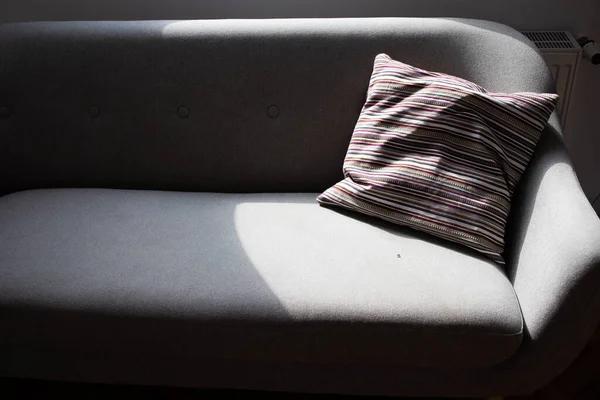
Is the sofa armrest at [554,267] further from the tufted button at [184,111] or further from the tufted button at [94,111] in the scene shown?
the tufted button at [94,111]

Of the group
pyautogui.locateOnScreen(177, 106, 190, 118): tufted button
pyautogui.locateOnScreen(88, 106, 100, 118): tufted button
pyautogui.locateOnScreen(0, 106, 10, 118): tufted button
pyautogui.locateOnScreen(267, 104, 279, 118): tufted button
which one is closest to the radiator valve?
pyautogui.locateOnScreen(267, 104, 279, 118): tufted button

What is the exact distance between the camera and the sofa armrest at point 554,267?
1235 mm

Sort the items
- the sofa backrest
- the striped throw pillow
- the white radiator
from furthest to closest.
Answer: the white radiator, the sofa backrest, the striped throw pillow

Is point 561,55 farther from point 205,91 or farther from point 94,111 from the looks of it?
point 94,111

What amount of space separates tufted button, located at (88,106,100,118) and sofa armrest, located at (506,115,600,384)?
3.74 feet

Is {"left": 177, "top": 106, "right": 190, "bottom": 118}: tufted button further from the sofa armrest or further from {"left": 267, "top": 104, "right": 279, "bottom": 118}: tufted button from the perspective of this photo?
the sofa armrest

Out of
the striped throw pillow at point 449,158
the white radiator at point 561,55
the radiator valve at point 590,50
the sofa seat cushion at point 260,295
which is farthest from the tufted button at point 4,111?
the radiator valve at point 590,50

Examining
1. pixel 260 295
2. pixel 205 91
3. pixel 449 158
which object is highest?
pixel 205 91

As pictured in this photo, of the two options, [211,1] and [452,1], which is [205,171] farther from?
[452,1]

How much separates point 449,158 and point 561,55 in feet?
2.17

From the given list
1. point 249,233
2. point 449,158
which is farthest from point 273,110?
point 449,158

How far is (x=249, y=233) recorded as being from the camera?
61.1 inches

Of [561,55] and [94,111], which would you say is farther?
[561,55]

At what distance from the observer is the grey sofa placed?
1320 mm
